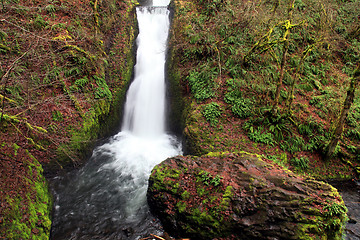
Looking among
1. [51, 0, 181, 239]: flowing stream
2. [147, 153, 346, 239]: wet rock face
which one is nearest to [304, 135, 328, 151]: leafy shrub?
[147, 153, 346, 239]: wet rock face

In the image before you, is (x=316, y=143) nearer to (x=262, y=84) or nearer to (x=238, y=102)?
(x=262, y=84)

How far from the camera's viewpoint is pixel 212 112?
335 inches

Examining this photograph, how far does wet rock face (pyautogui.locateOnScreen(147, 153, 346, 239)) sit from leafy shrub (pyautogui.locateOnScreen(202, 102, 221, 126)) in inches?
99.2

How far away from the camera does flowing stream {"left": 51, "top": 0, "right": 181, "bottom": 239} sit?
552cm

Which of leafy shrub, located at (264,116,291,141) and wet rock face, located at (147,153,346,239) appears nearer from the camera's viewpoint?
wet rock face, located at (147,153,346,239)

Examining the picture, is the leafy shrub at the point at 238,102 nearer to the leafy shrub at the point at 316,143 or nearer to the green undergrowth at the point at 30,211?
the leafy shrub at the point at 316,143

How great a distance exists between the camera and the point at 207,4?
11844 millimetres

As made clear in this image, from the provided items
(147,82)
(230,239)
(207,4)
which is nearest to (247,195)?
(230,239)

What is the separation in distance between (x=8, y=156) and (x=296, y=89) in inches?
479

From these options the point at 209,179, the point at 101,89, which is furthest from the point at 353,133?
the point at 101,89

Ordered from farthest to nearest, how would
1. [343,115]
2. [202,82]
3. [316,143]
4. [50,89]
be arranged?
[202,82]
[316,143]
[50,89]
[343,115]

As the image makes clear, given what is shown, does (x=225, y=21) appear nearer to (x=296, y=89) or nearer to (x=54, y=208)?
(x=296, y=89)

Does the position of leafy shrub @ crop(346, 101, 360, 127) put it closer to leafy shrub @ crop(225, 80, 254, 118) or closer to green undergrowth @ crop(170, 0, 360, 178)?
green undergrowth @ crop(170, 0, 360, 178)

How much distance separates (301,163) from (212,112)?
4147mm
